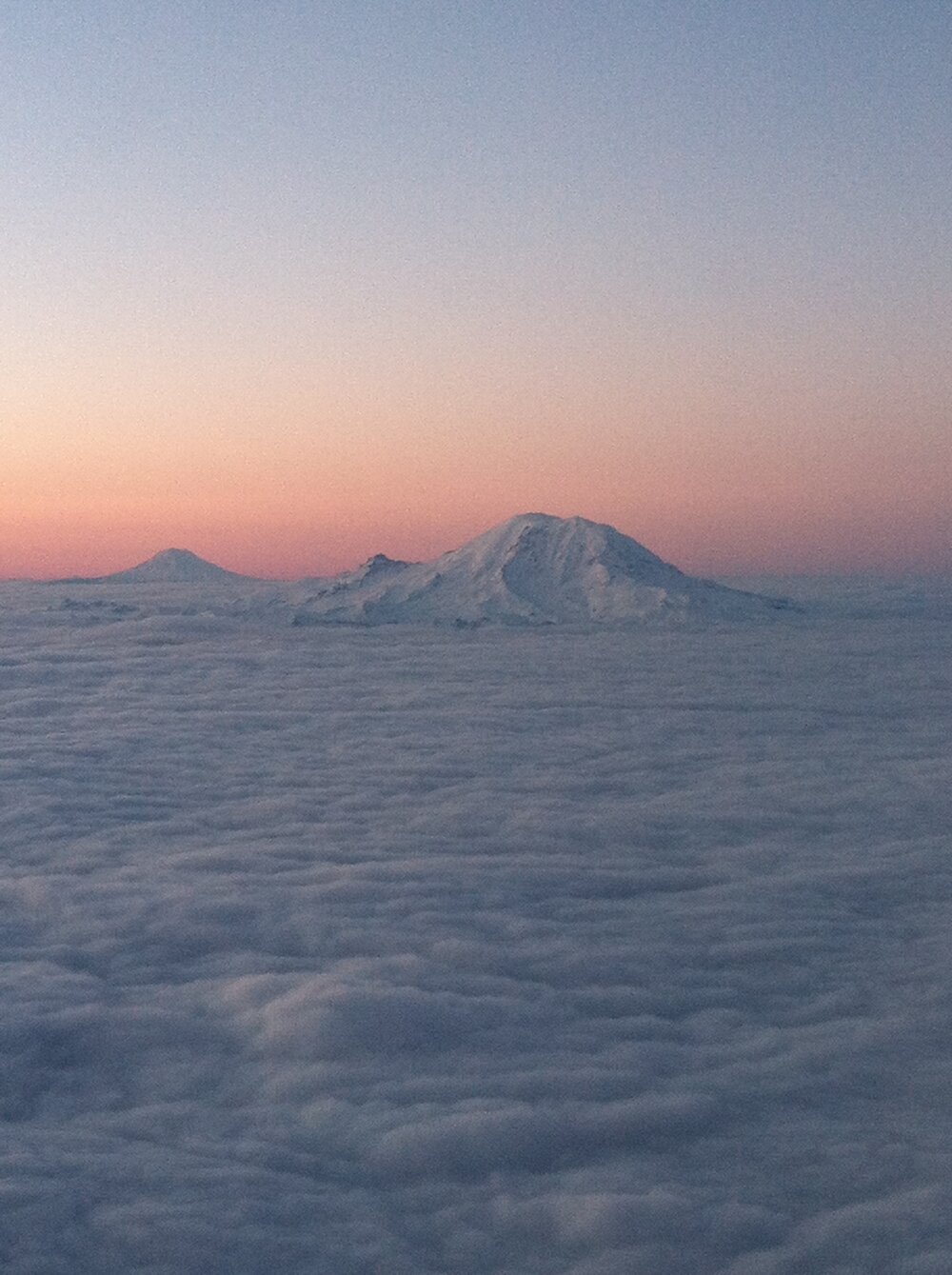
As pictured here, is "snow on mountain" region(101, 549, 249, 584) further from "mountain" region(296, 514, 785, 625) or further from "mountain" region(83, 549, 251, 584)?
"mountain" region(296, 514, 785, 625)

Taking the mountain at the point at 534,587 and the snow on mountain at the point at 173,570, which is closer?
the mountain at the point at 534,587

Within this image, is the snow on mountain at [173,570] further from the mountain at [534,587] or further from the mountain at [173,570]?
the mountain at [534,587]

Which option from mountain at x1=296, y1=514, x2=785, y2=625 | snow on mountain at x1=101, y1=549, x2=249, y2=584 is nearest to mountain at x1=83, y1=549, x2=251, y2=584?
snow on mountain at x1=101, y1=549, x2=249, y2=584

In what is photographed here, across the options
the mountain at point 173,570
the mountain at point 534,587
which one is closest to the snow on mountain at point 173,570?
the mountain at point 173,570

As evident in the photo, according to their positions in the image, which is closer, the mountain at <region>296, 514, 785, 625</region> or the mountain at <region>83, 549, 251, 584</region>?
the mountain at <region>296, 514, 785, 625</region>

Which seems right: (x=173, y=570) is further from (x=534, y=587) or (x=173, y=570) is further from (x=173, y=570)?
(x=534, y=587)

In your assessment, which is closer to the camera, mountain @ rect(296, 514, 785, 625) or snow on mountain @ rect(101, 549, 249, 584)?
mountain @ rect(296, 514, 785, 625)

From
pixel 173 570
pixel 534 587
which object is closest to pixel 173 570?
pixel 173 570
